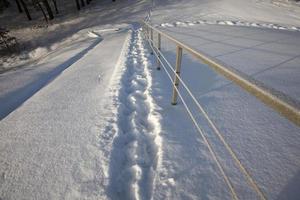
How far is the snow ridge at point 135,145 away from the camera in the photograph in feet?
6.89

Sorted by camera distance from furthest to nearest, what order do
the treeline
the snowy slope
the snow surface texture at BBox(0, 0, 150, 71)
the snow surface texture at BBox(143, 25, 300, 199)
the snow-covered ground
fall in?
the treeline, the snowy slope, the snow surface texture at BBox(0, 0, 150, 71), the snow-covered ground, the snow surface texture at BBox(143, 25, 300, 199)

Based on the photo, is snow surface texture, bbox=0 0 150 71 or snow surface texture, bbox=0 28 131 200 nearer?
snow surface texture, bbox=0 28 131 200

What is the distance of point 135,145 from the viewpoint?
2648 millimetres

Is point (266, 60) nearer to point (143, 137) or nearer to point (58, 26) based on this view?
point (143, 137)

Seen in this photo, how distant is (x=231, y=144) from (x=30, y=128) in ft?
10.4

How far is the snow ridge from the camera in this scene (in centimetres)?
210

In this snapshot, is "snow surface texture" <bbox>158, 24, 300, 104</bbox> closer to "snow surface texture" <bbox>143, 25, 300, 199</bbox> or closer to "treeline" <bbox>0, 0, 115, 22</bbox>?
"snow surface texture" <bbox>143, 25, 300, 199</bbox>

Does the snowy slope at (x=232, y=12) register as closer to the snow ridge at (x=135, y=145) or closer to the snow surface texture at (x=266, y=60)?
the snow surface texture at (x=266, y=60)

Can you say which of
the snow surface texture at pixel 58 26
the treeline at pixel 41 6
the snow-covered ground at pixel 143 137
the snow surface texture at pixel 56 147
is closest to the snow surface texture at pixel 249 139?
the snow-covered ground at pixel 143 137

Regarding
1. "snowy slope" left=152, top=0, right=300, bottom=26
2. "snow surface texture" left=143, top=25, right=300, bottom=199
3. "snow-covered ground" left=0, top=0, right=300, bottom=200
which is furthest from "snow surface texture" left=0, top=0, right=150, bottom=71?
"snow surface texture" left=143, top=25, right=300, bottom=199

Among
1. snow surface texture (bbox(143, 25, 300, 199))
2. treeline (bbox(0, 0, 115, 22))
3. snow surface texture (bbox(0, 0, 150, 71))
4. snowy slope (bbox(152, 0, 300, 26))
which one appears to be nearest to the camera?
snow surface texture (bbox(143, 25, 300, 199))

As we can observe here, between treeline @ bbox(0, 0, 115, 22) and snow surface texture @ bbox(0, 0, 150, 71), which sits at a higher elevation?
treeline @ bbox(0, 0, 115, 22)

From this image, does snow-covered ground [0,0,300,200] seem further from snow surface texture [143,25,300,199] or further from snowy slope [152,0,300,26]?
snowy slope [152,0,300,26]

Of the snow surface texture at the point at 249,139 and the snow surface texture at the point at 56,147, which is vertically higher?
the snow surface texture at the point at 249,139
